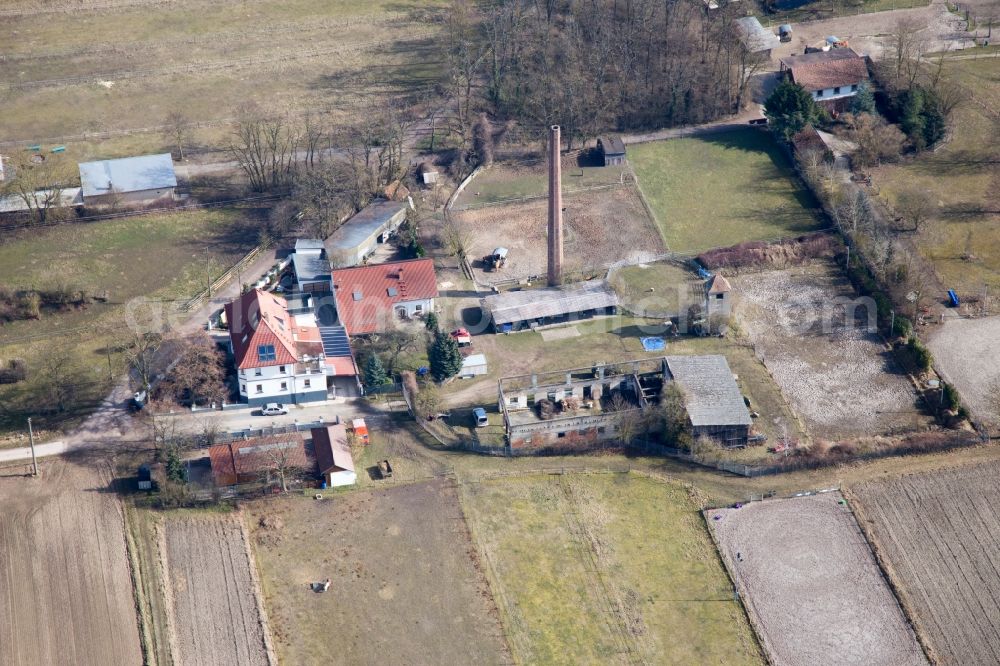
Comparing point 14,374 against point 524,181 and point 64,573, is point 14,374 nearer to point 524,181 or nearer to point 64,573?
point 64,573

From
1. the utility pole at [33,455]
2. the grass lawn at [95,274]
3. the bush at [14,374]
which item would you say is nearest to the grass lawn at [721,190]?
the grass lawn at [95,274]

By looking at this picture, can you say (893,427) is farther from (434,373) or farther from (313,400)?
(313,400)

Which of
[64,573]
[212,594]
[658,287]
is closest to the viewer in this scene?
[212,594]

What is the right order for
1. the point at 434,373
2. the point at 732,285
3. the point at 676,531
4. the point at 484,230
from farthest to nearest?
the point at 484,230
the point at 732,285
the point at 434,373
the point at 676,531

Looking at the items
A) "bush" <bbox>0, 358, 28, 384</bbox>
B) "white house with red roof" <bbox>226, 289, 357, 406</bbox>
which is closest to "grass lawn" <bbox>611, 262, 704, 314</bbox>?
"white house with red roof" <bbox>226, 289, 357, 406</bbox>

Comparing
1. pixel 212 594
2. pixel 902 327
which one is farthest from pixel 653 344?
pixel 212 594

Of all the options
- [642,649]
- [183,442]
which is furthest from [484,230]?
[642,649]
